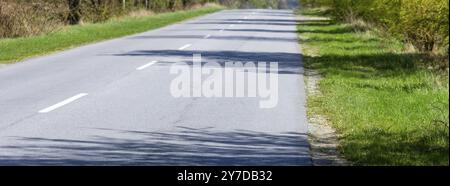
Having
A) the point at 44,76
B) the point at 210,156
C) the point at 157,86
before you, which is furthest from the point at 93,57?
the point at 210,156

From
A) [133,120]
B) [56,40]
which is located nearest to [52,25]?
[56,40]

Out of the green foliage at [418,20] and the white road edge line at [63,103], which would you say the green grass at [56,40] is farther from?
the green foliage at [418,20]

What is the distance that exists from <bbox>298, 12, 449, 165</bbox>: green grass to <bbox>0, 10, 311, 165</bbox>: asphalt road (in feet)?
1.82

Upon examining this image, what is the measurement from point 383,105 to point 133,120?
385 cm

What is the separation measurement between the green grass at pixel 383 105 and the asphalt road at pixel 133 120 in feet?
1.82

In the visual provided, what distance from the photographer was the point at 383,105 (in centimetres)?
1201

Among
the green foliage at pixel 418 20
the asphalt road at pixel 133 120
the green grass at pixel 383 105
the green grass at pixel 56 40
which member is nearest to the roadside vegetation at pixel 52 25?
A: the green grass at pixel 56 40

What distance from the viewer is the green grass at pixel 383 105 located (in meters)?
8.45

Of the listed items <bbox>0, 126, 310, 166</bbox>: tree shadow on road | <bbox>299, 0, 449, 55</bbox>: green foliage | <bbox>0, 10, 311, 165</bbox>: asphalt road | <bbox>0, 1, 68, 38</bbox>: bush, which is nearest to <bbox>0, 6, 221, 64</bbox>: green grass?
<bbox>0, 1, 68, 38</bbox>: bush

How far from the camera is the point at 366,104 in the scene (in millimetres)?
12062

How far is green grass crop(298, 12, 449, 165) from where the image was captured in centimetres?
845

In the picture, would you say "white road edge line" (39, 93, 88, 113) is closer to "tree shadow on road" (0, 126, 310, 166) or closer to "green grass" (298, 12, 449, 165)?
"tree shadow on road" (0, 126, 310, 166)

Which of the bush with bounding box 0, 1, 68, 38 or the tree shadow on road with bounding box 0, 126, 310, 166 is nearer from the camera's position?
the tree shadow on road with bounding box 0, 126, 310, 166
